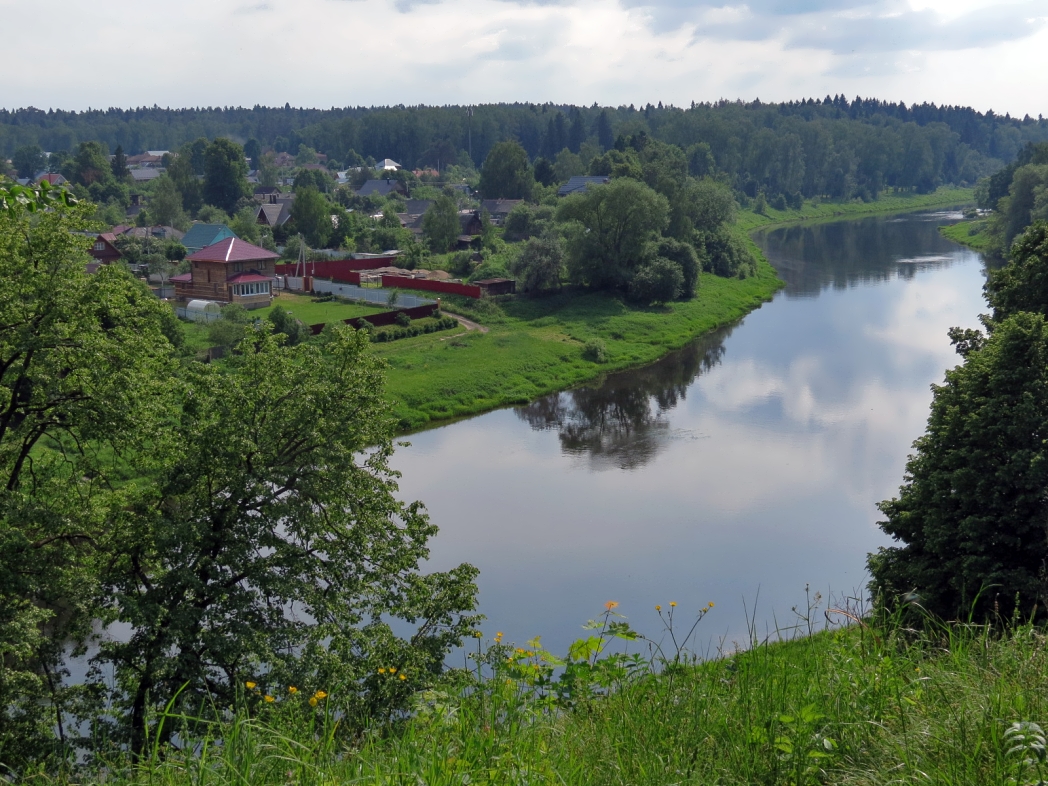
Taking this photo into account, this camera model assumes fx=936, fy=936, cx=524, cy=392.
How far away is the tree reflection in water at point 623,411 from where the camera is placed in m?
25.7

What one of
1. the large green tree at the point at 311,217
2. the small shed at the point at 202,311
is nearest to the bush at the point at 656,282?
the small shed at the point at 202,311

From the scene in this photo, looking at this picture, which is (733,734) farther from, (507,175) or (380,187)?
(380,187)

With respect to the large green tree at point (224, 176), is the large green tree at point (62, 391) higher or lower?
lower

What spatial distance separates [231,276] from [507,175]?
42.7 m

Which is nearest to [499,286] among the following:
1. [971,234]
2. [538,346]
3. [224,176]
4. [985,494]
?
[538,346]

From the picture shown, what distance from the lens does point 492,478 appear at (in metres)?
23.3

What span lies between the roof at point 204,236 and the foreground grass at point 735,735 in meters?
51.9

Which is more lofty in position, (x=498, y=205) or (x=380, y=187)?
(x=380, y=187)

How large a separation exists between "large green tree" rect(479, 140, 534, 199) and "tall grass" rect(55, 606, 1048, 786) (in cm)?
8016

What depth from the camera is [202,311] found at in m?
40.7

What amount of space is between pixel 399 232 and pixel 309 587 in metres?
54.3

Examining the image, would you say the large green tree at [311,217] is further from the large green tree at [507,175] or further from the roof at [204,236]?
the large green tree at [507,175]

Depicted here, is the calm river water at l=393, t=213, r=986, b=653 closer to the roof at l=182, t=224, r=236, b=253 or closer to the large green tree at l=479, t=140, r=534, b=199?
the roof at l=182, t=224, r=236, b=253

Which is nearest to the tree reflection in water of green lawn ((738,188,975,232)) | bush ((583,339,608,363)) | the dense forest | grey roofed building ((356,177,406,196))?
bush ((583,339,608,363))
